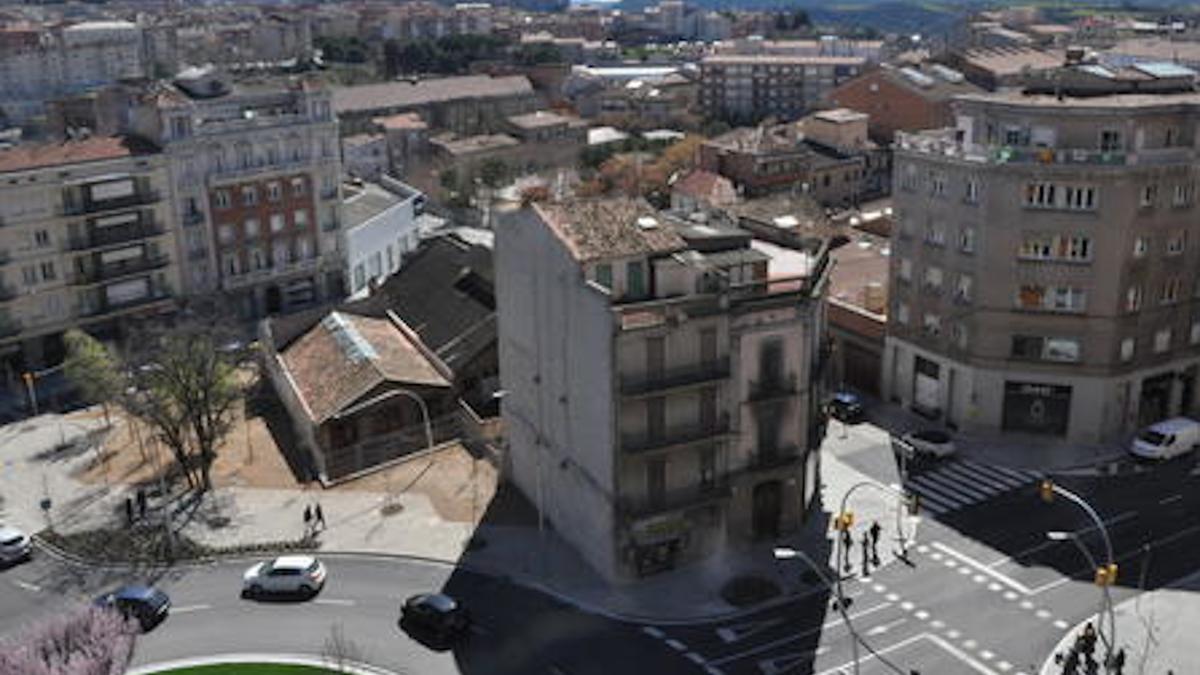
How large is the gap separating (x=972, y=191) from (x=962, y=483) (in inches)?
662

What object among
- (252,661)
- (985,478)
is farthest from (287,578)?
(985,478)

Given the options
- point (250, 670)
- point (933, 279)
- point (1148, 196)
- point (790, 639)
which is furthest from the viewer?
point (933, 279)

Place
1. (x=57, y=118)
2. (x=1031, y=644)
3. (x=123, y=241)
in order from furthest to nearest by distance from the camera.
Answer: (x=57, y=118)
(x=123, y=241)
(x=1031, y=644)

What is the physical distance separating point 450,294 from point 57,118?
66.7 m

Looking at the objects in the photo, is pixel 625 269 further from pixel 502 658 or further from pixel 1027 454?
pixel 1027 454

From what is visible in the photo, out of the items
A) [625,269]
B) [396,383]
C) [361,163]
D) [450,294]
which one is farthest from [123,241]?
[361,163]

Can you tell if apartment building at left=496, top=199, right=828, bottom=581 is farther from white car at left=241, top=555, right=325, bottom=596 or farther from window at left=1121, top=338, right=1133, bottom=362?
window at left=1121, top=338, right=1133, bottom=362

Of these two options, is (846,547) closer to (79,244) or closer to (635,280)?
(635,280)

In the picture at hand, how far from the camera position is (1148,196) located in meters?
60.8

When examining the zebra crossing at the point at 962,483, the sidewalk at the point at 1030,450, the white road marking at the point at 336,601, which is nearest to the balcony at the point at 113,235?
the white road marking at the point at 336,601

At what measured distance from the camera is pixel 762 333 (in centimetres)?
4997

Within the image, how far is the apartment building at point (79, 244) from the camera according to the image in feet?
266

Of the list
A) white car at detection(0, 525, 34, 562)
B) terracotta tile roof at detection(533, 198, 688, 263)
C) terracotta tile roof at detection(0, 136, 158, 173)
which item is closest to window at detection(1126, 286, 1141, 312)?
terracotta tile roof at detection(533, 198, 688, 263)

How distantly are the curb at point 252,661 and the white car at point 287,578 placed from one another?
4.47 meters
